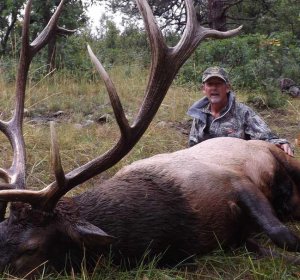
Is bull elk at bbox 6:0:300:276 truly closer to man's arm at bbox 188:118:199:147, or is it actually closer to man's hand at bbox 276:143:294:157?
man's hand at bbox 276:143:294:157

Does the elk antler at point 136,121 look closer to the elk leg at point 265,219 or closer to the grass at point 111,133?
the grass at point 111,133

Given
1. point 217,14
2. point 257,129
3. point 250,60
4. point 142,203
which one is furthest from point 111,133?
point 217,14

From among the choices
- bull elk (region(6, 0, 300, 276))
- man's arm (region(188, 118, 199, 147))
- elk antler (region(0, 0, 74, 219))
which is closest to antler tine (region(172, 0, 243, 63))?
bull elk (region(6, 0, 300, 276))

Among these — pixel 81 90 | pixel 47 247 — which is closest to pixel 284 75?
pixel 81 90

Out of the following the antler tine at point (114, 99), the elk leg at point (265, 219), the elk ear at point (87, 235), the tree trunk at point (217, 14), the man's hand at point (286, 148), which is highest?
the tree trunk at point (217, 14)

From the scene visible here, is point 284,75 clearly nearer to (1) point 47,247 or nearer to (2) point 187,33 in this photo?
(2) point 187,33

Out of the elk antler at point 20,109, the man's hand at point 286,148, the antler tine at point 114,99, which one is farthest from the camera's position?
the man's hand at point 286,148

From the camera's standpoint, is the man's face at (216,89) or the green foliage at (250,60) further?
the green foliage at (250,60)

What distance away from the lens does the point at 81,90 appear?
7906 millimetres

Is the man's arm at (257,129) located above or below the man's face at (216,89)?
below

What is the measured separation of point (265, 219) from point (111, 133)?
3.14m

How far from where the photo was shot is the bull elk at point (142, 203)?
9.16ft

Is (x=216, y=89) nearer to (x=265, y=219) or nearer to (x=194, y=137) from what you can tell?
(x=194, y=137)

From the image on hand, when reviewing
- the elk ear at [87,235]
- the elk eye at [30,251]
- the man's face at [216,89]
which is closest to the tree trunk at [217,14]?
the man's face at [216,89]
